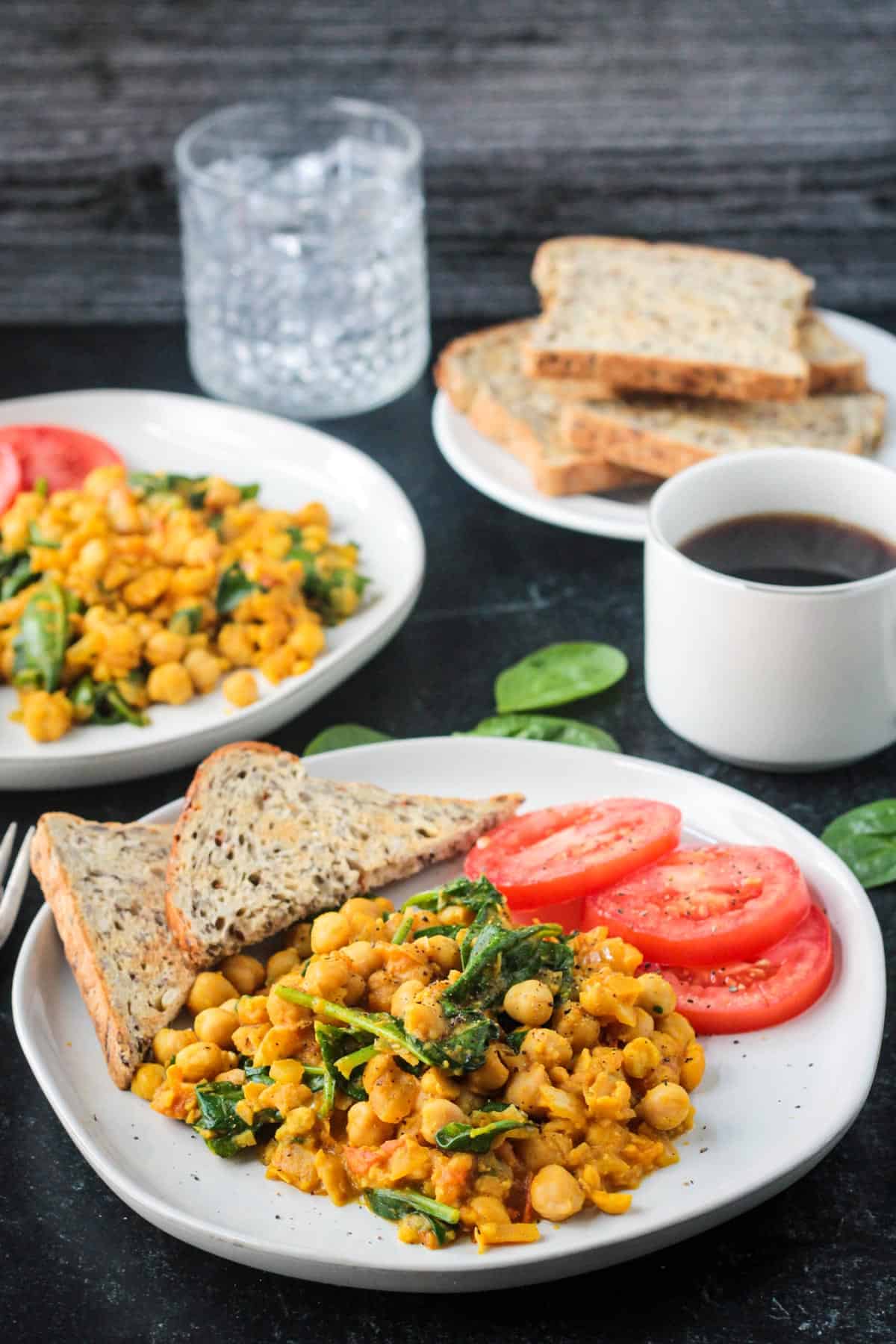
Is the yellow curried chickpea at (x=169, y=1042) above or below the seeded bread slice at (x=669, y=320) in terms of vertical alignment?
below

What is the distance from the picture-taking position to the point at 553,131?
459 cm

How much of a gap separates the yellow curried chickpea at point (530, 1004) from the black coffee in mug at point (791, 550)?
1.09m

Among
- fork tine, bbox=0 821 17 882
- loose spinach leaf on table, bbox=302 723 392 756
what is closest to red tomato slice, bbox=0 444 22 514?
loose spinach leaf on table, bbox=302 723 392 756

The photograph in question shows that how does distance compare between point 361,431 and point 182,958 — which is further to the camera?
point 361,431

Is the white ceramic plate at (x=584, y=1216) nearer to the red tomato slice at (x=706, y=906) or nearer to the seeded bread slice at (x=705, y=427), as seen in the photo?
the red tomato slice at (x=706, y=906)

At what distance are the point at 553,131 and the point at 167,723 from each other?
247 centimetres

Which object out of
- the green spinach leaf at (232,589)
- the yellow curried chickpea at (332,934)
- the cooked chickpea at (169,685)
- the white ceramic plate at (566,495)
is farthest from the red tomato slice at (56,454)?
the yellow curried chickpea at (332,934)

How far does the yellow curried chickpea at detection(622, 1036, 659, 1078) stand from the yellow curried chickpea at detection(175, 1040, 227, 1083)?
55 cm

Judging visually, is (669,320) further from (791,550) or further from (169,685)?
(169,685)

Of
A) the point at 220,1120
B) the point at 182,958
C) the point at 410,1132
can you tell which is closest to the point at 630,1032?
the point at 410,1132

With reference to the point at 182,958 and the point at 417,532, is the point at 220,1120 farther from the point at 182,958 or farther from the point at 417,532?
the point at 417,532

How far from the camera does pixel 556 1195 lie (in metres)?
1.88

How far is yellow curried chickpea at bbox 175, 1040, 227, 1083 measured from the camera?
6.95ft

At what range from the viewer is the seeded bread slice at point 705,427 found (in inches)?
143
